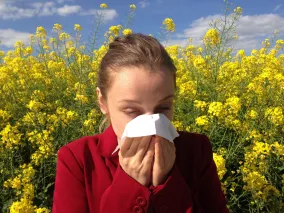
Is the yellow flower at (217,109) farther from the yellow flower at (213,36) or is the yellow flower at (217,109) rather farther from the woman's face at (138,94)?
the woman's face at (138,94)

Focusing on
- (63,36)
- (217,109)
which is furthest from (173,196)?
(63,36)

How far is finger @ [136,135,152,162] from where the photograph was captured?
1.06 metres

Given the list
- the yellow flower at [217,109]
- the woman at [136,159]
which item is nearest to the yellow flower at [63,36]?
the yellow flower at [217,109]

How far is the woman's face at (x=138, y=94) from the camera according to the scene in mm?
1130

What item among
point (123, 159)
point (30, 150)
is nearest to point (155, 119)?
point (123, 159)

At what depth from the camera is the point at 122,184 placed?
1.12 m

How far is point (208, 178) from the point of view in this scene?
4.28ft

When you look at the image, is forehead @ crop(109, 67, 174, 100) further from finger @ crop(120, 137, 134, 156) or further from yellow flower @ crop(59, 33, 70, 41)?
yellow flower @ crop(59, 33, 70, 41)

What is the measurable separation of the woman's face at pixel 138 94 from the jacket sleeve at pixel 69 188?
17 cm

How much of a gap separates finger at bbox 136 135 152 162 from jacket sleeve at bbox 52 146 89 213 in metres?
0.24

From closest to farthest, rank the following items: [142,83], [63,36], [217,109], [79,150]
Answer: [142,83] < [79,150] < [217,109] < [63,36]

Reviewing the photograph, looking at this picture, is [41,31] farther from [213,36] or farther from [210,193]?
[210,193]

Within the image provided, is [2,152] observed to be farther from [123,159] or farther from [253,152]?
[123,159]

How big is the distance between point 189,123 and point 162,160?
6.50ft
